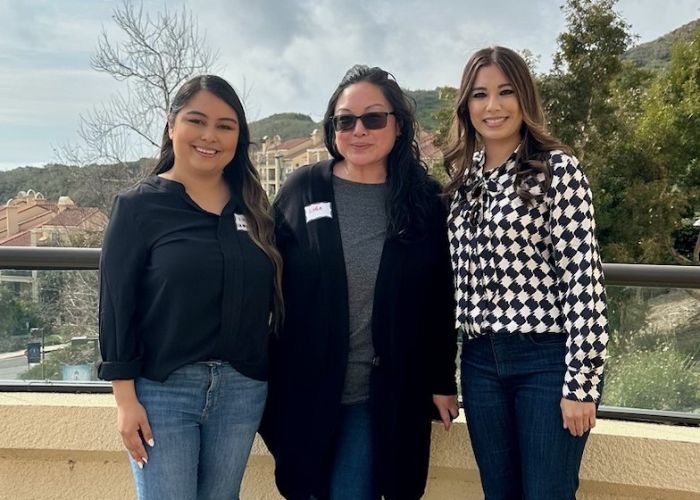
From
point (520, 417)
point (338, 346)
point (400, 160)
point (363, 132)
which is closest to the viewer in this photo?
point (520, 417)

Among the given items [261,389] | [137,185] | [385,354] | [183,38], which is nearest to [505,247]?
[385,354]

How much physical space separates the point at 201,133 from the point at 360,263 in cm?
65

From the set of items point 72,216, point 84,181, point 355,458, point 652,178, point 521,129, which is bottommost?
point 355,458

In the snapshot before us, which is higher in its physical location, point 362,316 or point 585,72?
point 585,72

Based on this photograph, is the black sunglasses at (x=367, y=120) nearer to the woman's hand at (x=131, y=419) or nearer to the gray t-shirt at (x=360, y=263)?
the gray t-shirt at (x=360, y=263)

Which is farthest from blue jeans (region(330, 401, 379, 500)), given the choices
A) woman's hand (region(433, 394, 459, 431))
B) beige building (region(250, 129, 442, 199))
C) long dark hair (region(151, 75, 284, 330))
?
beige building (region(250, 129, 442, 199))

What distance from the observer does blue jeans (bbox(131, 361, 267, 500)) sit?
1880mm

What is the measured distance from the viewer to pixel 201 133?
79.1 inches

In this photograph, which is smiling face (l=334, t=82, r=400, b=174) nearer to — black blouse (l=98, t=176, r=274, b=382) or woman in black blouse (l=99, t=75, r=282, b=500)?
woman in black blouse (l=99, t=75, r=282, b=500)

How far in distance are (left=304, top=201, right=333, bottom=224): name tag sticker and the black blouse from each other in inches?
10.0

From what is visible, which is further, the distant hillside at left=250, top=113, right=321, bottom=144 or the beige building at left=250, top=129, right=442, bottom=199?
the distant hillside at left=250, top=113, right=321, bottom=144

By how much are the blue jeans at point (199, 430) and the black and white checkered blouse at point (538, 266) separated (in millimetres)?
748

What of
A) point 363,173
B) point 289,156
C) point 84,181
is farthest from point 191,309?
point 289,156

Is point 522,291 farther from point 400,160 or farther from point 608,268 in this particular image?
point 608,268
